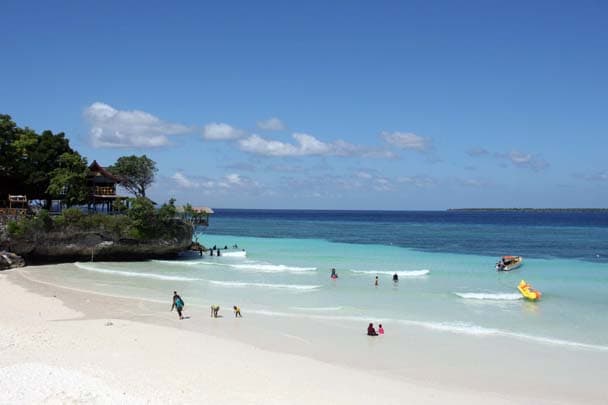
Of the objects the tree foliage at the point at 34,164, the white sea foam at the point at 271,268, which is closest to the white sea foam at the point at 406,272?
the white sea foam at the point at 271,268

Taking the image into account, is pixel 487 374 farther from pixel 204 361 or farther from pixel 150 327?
pixel 150 327

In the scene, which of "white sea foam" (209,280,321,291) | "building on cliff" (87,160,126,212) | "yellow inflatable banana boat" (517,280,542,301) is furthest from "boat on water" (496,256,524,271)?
"building on cliff" (87,160,126,212)

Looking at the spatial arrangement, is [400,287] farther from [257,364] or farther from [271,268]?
[257,364]

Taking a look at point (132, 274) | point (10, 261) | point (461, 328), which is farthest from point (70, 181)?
point (461, 328)

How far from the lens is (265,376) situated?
13883 millimetres

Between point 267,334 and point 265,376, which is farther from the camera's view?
point 267,334

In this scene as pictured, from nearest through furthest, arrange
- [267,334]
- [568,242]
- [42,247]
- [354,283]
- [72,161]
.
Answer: [267,334]
[354,283]
[42,247]
[72,161]
[568,242]

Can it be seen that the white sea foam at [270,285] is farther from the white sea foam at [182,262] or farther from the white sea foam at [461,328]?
the white sea foam at [182,262]

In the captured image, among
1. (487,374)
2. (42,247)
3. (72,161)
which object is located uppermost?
(72,161)

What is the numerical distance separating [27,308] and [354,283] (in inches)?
708

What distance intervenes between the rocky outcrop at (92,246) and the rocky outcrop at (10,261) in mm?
964

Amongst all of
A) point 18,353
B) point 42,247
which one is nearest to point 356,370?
point 18,353

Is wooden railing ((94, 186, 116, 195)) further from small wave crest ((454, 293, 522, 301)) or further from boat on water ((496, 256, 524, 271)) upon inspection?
boat on water ((496, 256, 524, 271))

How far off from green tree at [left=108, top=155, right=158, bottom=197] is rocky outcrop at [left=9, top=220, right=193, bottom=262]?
10.9m
